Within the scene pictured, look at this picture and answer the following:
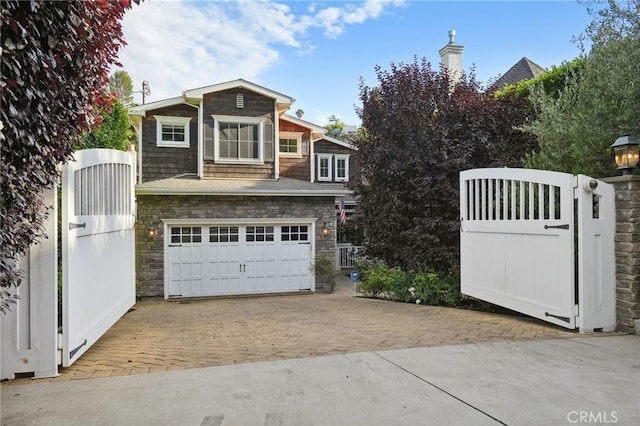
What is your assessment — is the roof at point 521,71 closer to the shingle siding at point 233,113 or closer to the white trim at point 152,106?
the shingle siding at point 233,113

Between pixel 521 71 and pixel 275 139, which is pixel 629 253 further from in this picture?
pixel 521 71

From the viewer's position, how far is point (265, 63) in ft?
39.4

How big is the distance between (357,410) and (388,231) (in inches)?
260

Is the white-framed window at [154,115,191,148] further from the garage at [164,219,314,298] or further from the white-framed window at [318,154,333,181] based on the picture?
the white-framed window at [318,154,333,181]

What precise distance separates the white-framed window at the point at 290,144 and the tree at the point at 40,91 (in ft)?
37.4

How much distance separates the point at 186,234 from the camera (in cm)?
1159

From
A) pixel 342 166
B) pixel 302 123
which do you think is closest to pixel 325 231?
pixel 302 123

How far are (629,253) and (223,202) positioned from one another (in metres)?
9.63

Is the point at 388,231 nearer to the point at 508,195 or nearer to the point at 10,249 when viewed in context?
the point at 508,195

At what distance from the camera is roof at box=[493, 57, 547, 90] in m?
14.3

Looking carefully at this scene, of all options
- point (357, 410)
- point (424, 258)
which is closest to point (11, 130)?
point (357, 410)

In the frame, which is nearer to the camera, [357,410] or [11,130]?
[11,130]

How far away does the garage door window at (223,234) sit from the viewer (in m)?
11.7

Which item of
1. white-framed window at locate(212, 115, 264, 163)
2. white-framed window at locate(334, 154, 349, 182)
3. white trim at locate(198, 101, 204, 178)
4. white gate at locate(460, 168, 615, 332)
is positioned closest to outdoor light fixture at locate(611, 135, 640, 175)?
white gate at locate(460, 168, 615, 332)
